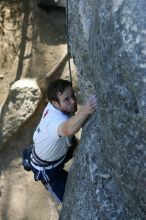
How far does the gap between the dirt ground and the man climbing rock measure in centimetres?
198

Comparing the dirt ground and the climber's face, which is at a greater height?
the climber's face

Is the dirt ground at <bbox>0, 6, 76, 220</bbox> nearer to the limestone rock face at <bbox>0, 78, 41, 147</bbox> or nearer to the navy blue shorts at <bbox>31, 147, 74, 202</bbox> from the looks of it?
the limestone rock face at <bbox>0, 78, 41, 147</bbox>

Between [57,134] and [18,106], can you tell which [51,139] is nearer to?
[57,134]

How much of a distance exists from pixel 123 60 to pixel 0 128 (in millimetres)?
3281

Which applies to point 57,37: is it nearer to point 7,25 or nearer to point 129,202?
point 7,25

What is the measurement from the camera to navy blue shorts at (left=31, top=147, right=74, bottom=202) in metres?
3.10

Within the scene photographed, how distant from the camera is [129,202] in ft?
7.66

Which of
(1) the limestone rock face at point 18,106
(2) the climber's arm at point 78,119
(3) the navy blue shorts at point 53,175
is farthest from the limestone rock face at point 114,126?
(1) the limestone rock face at point 18,106


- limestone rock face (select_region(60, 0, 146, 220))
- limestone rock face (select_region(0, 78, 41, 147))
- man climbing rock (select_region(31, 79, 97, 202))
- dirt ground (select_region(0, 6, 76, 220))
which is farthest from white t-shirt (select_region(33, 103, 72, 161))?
dirt ground (select_region(0, 6, 76, 220))

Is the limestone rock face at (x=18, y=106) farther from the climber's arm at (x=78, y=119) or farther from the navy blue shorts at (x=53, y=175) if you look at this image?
the climber's arm at (x=78, y=119)

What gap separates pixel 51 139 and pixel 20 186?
7.84ft

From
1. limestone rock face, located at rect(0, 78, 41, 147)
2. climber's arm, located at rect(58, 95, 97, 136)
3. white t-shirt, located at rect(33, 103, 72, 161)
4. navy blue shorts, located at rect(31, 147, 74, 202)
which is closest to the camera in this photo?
climber's arm, located at rect(58, 95, 97, 136)

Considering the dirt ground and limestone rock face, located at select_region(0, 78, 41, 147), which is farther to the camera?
the dirt ground

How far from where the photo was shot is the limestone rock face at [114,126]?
78.5 inches
